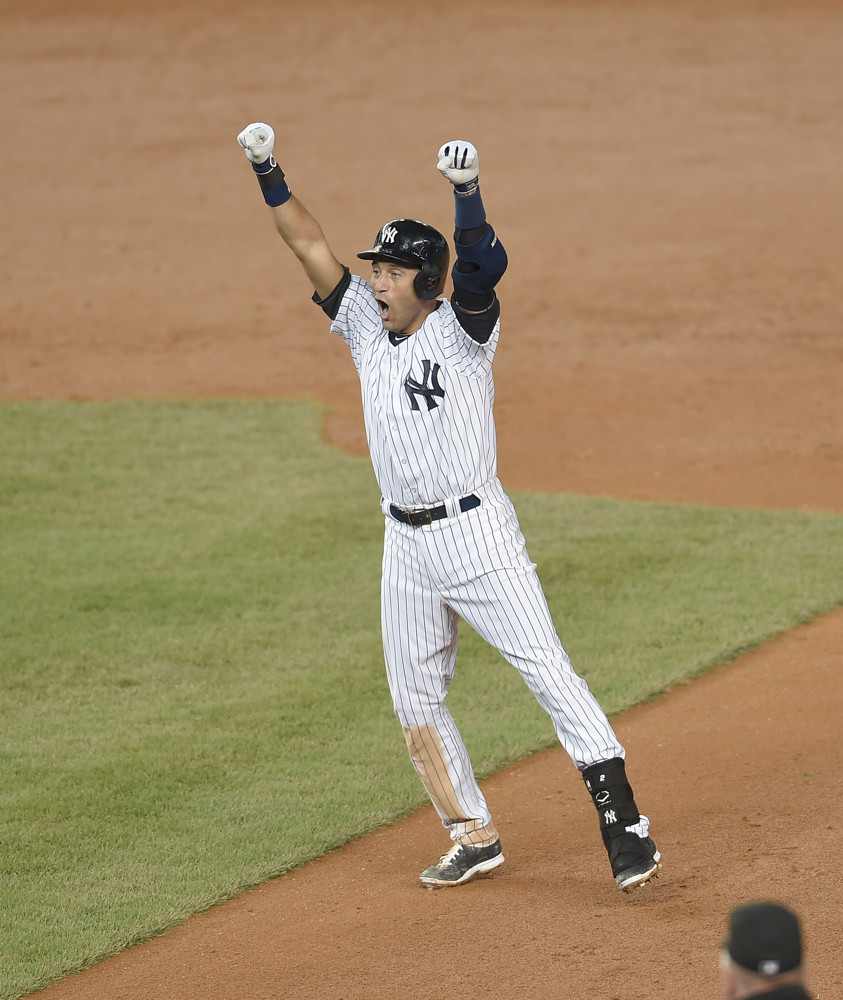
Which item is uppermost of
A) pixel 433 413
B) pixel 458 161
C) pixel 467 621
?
pixel 458 161

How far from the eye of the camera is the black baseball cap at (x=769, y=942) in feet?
6.03

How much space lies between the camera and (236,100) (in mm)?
20234

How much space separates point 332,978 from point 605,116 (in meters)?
17.2

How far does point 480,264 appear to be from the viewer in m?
3.69

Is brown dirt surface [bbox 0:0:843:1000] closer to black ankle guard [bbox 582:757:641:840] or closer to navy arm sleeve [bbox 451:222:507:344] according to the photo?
black ankle guard [bbox 582:757:641:840]

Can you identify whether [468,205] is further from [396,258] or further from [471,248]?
[396,258]

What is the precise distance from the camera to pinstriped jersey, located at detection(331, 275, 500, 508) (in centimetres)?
387

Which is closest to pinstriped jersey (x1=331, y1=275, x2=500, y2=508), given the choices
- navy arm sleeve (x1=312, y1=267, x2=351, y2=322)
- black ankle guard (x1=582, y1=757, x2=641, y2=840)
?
navy arm sleeve (x1=312, y1=267, x2=351, y2=322)

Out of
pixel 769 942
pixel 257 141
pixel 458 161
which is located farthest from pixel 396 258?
pixel 769 942

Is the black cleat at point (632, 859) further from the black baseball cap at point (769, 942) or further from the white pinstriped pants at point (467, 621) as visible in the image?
the black baseball cap at point (769, 942)

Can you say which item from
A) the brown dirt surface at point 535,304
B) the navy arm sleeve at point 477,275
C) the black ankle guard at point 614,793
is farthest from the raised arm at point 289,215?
the brown dirt surface at point 535,304

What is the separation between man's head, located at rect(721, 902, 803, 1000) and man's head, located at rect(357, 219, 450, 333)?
244 centimetres

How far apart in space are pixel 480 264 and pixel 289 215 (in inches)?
28.2

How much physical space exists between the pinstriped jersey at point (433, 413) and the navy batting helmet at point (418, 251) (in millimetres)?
94
